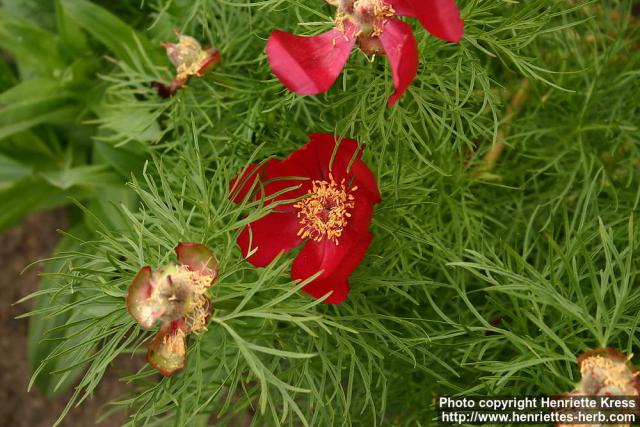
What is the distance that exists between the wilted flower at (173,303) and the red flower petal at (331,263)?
100 millimetres

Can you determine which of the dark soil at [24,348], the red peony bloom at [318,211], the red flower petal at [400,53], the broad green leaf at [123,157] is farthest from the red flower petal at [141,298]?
the dark soil at [24,348]

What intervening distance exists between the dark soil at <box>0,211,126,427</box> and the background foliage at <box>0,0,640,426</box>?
253 mm

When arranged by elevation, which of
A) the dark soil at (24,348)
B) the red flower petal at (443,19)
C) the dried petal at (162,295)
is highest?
the red flower petal at (443,19)

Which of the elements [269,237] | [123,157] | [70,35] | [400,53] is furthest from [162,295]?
[70,35]

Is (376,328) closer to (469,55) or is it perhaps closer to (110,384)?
(469,55)

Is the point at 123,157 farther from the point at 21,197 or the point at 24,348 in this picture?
the point at 24,348

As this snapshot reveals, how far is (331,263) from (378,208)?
4.1 inches

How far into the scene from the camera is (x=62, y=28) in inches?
42.0

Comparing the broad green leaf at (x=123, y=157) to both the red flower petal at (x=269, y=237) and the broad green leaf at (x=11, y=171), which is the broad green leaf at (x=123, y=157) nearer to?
the broad green leaf at (x=11, y=171)

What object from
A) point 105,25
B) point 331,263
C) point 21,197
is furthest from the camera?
point 21,197

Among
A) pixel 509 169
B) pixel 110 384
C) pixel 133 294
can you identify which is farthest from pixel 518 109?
pixel 110 384

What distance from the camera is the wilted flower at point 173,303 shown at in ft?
1.70

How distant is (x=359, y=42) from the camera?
59 cm

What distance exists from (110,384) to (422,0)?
1158 mm
